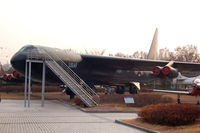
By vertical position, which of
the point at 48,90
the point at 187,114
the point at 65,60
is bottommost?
the point at 48,90

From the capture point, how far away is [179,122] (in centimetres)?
1291

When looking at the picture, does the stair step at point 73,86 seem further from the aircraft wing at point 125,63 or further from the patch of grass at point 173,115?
the patch of grass at point 173,115

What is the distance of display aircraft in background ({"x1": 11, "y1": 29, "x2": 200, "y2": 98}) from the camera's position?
81.3 ft

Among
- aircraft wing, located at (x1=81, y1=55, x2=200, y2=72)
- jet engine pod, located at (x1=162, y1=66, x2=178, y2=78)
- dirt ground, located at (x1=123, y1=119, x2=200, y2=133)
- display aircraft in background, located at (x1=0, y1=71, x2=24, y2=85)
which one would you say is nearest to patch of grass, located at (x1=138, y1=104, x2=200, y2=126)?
dirt ground, located at (x1=123, y1=119, x2=200, y2=133)

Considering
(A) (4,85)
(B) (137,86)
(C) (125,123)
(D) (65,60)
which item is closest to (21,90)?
(A) (4,85)

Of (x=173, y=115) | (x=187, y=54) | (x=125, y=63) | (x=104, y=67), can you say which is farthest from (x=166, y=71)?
(x=187, y=54)

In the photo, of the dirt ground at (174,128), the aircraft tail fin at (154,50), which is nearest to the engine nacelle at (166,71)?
the dirt ground at (174,128)

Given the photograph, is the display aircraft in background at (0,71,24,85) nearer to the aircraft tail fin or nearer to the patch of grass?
the aircraft tail fin

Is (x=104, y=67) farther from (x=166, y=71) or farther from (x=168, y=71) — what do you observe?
(x=168, y=71)

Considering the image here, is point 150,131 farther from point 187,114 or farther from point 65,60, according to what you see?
point 65,60

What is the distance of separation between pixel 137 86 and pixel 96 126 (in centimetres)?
2633

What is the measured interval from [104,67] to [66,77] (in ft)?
29.3

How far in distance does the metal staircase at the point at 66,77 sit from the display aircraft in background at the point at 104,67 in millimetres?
255

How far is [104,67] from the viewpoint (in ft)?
106
